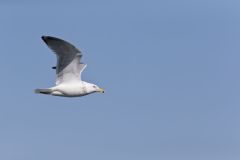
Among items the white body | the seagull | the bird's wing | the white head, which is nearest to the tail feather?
the seagull

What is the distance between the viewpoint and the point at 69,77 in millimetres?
29703

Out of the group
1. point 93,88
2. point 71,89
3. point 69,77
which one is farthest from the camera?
point 93,88

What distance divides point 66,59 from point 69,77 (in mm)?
896

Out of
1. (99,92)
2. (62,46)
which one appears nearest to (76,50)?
(62,46)

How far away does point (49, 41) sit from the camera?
28094 millimetres

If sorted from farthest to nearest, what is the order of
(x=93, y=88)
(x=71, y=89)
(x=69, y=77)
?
(x=93, y=88) → (x=69, y=77) → (x=71, y=89)

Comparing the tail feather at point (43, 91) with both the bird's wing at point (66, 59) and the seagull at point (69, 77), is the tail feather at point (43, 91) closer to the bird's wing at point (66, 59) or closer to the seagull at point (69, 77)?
the seagull at point (69, 77)

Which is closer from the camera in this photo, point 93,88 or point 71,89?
point 71,89

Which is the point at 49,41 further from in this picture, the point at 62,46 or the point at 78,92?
the point at 78,92

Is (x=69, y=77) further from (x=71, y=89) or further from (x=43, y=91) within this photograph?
(x=43, y=91)

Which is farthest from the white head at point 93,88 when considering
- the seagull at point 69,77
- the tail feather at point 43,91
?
the tail feather at point 43,91

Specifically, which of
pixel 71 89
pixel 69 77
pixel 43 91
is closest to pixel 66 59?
pixel 69 77

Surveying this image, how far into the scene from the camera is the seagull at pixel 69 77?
29.0m

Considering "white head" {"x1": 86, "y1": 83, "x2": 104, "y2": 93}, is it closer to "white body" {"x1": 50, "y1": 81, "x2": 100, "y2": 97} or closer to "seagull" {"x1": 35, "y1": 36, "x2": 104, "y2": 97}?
"seagull" {"x1": 35, "y1": 36, "x2": 104, "y2": 97}
